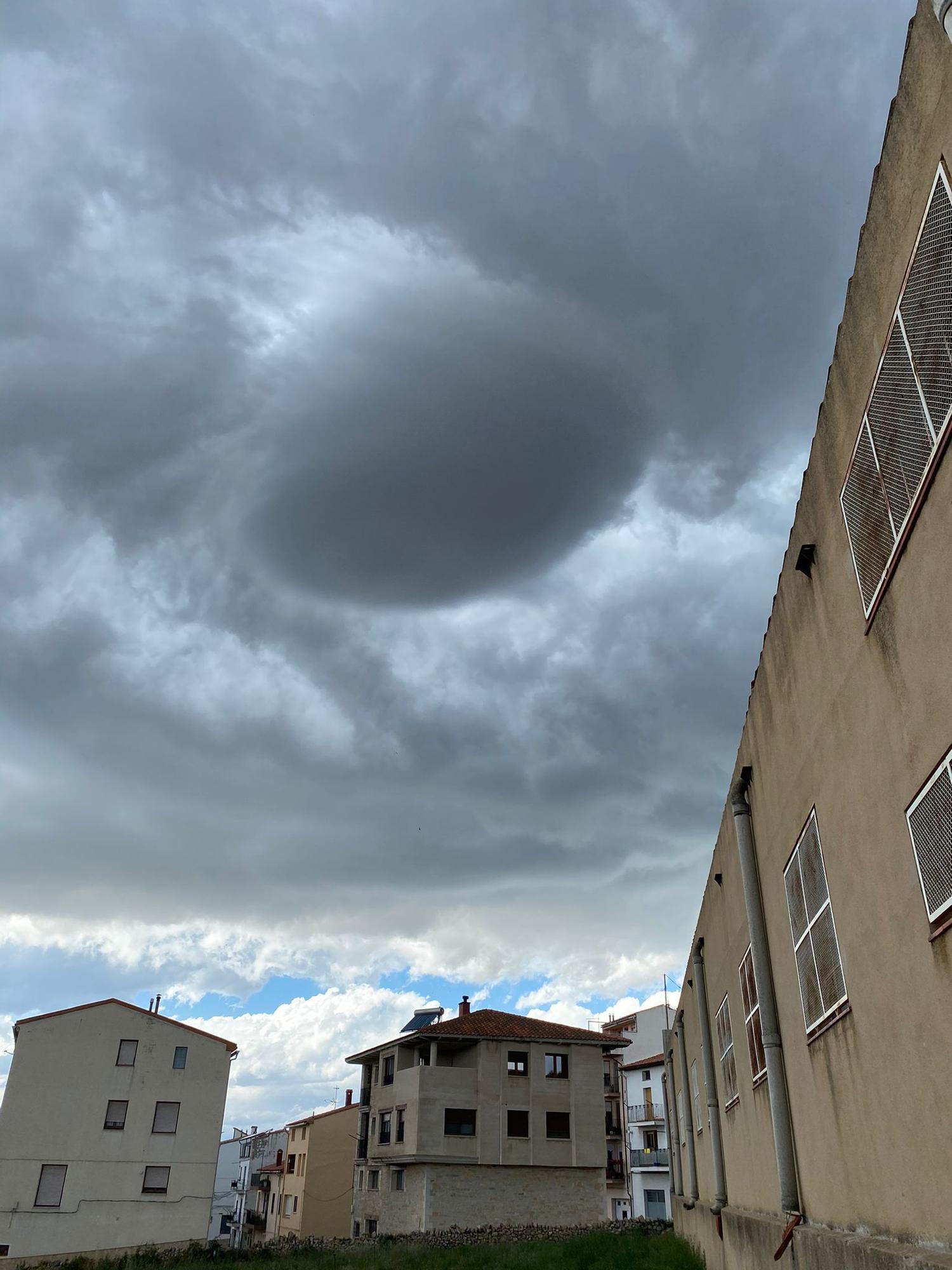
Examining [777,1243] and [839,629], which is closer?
[839,629]

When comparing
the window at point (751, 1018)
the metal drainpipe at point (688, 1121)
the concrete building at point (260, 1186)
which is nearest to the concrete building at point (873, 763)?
the window at point (751, 1018)

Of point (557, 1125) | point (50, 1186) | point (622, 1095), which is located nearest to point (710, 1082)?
point (557, 1125)

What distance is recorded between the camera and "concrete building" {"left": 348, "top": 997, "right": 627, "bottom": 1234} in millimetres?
41844

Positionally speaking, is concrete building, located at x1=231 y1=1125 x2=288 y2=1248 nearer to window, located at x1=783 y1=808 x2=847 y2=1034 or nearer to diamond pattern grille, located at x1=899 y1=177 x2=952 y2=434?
window, located at x1=783 y1=808 x2=847 y2=1034

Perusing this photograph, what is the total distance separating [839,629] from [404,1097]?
4426 centimetres

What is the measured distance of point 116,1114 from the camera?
40.0 metres

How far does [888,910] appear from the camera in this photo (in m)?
4.91

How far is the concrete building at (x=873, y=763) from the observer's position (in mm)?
4023

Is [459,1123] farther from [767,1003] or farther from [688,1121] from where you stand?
[767,1003]

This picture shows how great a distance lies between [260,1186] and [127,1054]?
37473mm

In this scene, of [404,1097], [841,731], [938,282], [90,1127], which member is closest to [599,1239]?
[404,1097]

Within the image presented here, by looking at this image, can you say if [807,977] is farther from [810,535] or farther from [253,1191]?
[253,1191]

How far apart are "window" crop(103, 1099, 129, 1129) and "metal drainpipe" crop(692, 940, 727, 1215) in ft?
109

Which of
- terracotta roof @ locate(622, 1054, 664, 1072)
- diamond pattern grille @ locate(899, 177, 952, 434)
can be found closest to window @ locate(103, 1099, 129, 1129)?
terracotta roof @ locate(622, 1054, 664, 1072)
